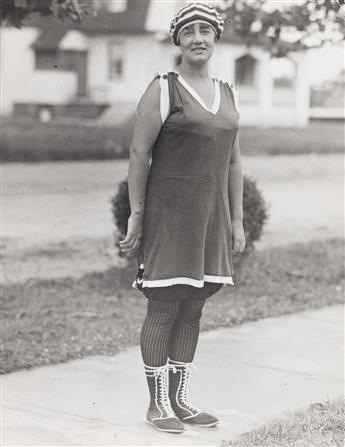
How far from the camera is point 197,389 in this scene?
5809mm

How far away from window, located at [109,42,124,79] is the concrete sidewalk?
37.1 metres

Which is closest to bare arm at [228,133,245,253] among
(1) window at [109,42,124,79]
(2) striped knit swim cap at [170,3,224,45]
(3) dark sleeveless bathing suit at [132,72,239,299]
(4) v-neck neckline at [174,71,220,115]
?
(3) dark sleeveless bathing suit at [132,72,239,299]

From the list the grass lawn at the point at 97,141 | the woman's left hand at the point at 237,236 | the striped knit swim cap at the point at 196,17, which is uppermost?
the striped knit swim cap at the point at 196,17

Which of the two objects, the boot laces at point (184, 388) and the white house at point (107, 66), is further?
the white house at point (107, 66)

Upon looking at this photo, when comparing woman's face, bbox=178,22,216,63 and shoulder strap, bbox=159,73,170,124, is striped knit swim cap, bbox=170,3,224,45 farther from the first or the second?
shoulder strap, bbox=159,73,170,124

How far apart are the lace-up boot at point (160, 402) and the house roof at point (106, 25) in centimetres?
3722

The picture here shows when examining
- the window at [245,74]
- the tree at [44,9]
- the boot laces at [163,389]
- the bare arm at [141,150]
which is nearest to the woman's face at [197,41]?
the bare arm at [141,150]

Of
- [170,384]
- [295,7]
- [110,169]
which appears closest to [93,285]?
[295,7]

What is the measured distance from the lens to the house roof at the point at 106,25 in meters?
41.8

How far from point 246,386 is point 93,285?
11.4ft

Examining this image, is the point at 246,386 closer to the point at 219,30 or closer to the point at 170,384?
the point at 170,384

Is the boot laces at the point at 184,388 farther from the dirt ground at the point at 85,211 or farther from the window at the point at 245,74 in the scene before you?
the window at the point at 245,74

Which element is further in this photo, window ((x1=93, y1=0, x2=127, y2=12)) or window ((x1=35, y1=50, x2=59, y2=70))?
window ((x1=35, y1=50, x2=59, y2=70))

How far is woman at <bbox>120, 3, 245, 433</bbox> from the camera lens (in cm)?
A: 480
